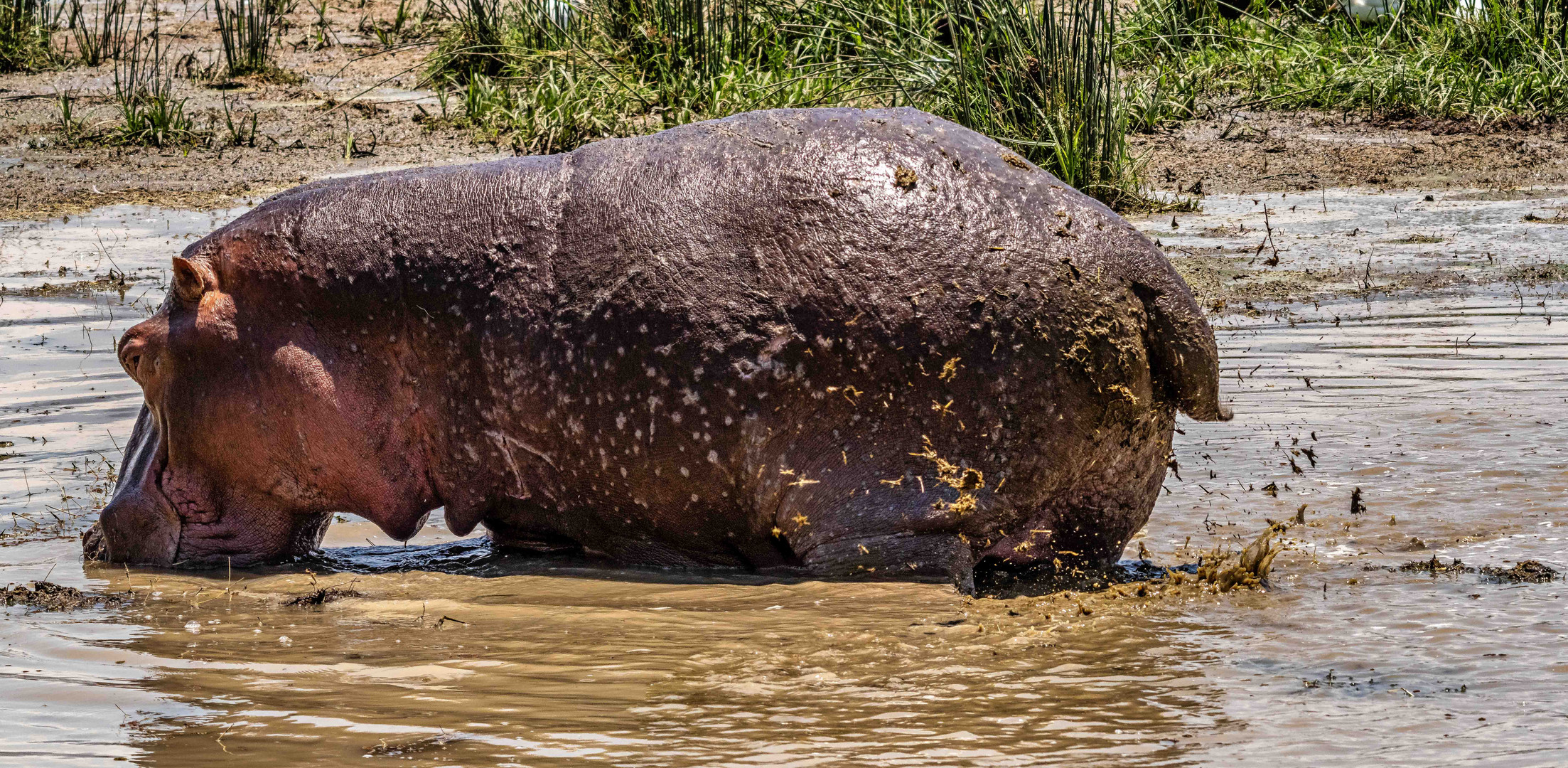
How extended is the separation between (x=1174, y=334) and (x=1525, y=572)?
1.07 metres

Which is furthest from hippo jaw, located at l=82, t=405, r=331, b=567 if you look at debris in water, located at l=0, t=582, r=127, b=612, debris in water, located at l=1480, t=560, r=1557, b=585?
debris in water, located at l=1480, t=560, r=1557, b=585

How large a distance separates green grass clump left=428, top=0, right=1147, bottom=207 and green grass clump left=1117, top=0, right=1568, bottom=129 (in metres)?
0.90

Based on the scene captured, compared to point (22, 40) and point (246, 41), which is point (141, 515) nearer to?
point (246, 41)

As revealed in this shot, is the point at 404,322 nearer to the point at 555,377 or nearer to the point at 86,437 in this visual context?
the point at 555,377

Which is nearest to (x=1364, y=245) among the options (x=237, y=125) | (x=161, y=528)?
(x=161, y=528)

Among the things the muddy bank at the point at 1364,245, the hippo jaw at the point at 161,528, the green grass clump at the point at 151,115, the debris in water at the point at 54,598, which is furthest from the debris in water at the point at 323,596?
the green grass clump at the point at 151,115

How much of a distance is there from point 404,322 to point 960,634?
1.67 meters

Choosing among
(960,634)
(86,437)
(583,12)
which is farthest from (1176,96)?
(960,634)

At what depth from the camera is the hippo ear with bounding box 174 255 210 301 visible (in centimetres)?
464

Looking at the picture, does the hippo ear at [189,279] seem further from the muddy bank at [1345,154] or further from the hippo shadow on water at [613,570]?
the muddy bank at [1345,154]

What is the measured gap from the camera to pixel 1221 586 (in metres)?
4.38

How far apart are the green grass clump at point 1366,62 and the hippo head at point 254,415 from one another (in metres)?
8.18

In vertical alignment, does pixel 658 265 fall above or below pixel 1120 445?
above

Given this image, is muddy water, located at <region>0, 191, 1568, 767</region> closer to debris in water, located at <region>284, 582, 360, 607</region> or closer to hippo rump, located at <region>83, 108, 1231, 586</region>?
debris in water, located at <region>284, 582, 360, 607</region>
